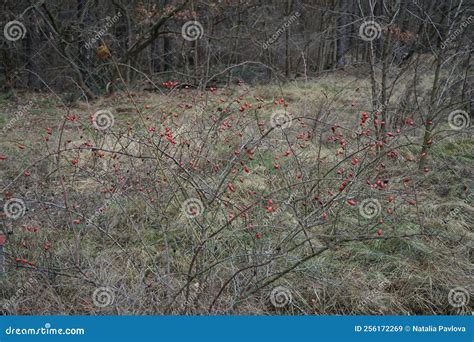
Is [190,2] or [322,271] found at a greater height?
[190,2]

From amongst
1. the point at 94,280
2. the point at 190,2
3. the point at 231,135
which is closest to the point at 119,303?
the point at 94,280

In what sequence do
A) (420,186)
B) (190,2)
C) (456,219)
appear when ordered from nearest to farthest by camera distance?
(456,219)
(420,186)
(190,2)

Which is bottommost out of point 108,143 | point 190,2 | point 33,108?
point 33,108

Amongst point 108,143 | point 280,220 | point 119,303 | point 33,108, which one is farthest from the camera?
point 33,108

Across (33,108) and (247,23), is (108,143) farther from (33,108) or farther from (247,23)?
(247,23)

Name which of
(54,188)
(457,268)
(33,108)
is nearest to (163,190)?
(54,188)

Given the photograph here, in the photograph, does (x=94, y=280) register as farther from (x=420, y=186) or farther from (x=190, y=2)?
(x=190, y=2)

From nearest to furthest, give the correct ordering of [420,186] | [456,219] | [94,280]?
[94,280]
[456,219]
[420,186]

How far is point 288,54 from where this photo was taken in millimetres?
12383

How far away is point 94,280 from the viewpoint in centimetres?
292

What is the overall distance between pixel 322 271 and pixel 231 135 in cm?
232

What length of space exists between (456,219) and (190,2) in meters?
8.25

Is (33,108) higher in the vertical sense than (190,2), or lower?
lower

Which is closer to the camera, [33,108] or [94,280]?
[94,280]
